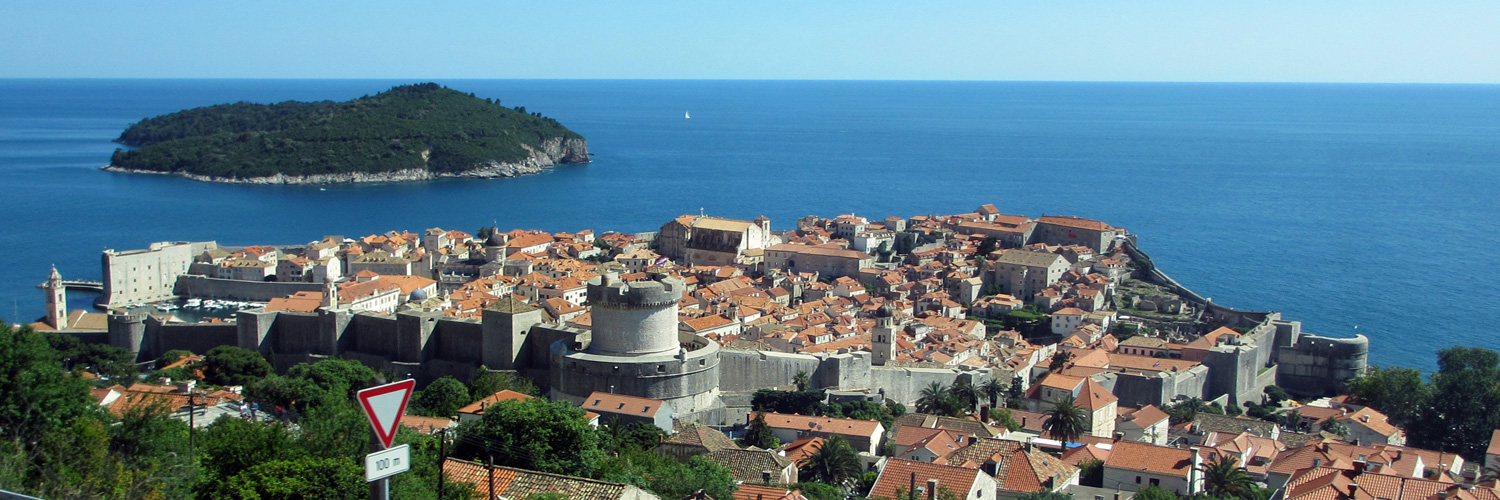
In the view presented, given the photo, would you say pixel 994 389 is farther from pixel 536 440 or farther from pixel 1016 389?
pixel 536 440

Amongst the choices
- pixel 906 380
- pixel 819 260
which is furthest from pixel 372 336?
pixel 819 260

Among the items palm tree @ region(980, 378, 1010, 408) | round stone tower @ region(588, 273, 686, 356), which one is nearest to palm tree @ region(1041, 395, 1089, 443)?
palm tree @ region(980, 378, 1010, 408)

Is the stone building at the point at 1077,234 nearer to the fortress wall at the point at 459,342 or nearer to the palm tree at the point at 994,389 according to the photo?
the palm tree at the point at 994,389

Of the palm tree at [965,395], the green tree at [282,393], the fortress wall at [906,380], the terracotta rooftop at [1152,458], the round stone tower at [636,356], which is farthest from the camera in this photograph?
the fortress wall at [906,380]

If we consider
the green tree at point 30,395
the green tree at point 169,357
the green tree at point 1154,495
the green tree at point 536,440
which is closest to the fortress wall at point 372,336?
the green tree at point 169,357

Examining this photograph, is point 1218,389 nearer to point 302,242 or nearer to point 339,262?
point 339,262

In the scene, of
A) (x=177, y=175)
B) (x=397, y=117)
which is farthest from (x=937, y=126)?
(x=177, y=175)

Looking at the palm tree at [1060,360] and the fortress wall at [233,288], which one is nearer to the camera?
the palm tree at [1060,360]
